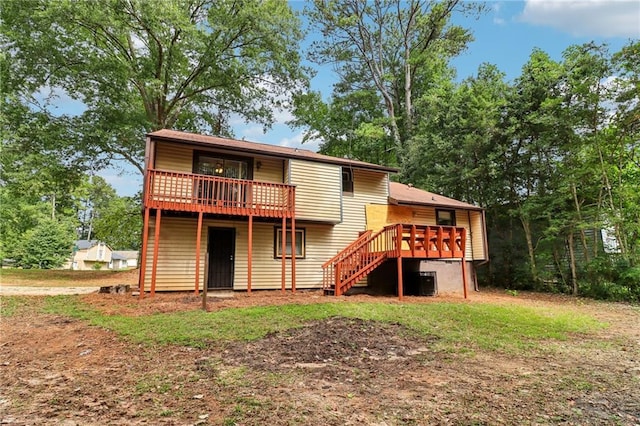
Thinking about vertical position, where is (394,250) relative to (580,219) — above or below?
below

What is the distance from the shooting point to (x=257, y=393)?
368cm

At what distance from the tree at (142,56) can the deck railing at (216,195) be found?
926cm

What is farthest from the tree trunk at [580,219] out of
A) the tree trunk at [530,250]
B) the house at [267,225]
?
the house at [267,225]

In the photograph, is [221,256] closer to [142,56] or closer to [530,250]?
[142,56]

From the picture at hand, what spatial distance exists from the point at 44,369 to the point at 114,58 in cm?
1813

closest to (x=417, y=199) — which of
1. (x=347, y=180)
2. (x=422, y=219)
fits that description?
(x=422, y=219)

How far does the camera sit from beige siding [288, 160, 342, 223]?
1271 cm

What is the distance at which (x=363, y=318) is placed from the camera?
7.48m

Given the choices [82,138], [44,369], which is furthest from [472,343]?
[82,138]

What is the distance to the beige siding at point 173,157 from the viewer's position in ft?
37.2

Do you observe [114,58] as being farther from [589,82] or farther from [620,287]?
[620,287]

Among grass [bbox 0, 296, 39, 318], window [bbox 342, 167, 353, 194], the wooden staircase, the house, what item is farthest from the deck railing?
grass [bbox 0, 296, 39, 318]

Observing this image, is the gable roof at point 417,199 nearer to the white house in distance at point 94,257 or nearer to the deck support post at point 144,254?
the deck support post at point 144,254

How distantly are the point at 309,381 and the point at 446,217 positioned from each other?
45.5 ft
